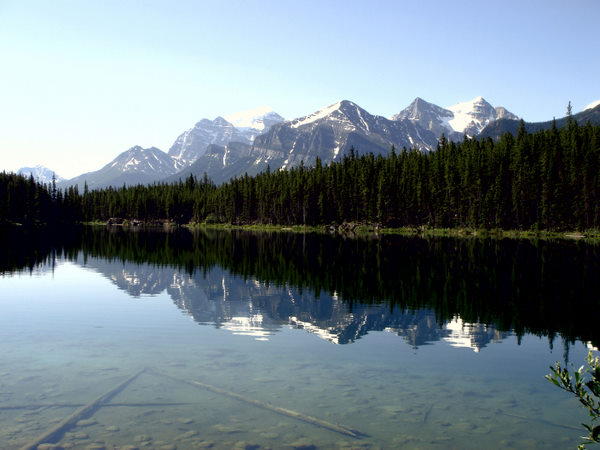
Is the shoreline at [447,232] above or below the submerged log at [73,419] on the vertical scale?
above

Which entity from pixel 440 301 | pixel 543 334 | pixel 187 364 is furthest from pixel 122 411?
pixel 440 301

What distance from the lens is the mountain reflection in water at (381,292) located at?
2405cm

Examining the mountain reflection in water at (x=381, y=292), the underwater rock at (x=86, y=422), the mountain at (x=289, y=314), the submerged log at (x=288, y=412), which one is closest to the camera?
the submerged log at (x=288, y=412)

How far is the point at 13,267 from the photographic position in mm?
49500

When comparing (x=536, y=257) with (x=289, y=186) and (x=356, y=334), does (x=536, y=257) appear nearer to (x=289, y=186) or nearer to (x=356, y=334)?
(x=356, y=334)

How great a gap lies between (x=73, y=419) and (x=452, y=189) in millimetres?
122667

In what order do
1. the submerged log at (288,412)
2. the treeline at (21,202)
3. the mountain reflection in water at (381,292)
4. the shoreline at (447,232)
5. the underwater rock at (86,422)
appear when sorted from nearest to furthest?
the submerged log at (288,412)
the underwater rock at (86,422)
the mountain reflection in water at (381,292)
the shoreline at (447,232)
the treeline at (21,202)

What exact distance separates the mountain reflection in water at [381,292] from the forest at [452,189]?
54.8 m

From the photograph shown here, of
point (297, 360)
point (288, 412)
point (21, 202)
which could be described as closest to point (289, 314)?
point (297, 360)

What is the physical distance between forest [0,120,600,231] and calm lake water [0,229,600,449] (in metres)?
78.1

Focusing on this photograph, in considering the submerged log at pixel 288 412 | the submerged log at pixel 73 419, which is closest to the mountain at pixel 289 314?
the submerged log at pixel 288 412

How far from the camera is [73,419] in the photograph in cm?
1277

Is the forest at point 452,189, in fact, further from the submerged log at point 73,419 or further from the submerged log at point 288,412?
the submerged log at point 73,419

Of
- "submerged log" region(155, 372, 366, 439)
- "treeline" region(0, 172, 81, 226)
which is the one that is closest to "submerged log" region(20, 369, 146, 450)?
"submerged log" region(155, 372, 366, 439)
